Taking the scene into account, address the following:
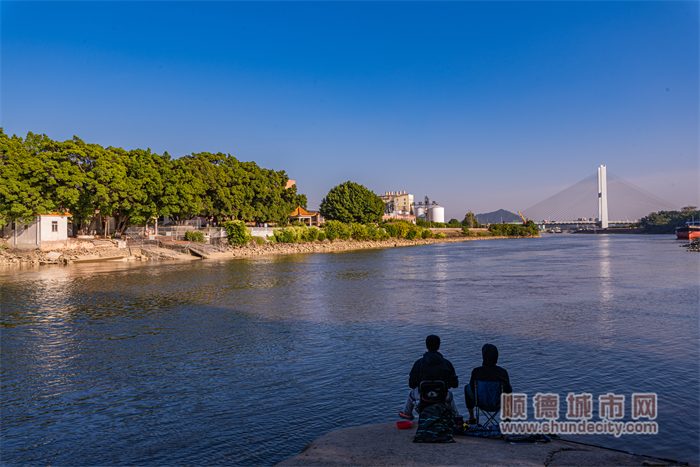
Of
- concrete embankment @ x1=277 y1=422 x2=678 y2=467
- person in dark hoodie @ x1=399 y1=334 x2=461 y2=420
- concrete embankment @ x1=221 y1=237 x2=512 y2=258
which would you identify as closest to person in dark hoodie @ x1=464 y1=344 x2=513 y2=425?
person in dark hoodie @ x1=399 y1=334 x2=461 y2=420

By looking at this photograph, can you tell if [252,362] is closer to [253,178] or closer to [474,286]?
[474,286]

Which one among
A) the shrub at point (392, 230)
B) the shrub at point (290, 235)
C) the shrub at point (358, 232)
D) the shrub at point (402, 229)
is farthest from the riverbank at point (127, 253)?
the shrub at point (402, 229)

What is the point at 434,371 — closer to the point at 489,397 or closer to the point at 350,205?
the point at 489,397

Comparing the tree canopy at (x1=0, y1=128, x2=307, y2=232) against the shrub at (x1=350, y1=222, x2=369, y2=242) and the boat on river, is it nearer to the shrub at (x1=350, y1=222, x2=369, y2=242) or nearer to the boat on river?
the shrub at (x1=350, y1=222, x2=369, y2=242)

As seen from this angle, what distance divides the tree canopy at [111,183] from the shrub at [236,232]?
5.19m

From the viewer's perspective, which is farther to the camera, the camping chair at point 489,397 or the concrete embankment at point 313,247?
the concrete embankment at point 313,247

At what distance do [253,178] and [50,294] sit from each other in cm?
5722

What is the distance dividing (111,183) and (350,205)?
66528mm

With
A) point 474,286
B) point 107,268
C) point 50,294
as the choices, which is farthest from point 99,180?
point 474,286

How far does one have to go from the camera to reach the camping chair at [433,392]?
7.33 meters

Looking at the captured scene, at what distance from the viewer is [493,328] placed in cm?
1828

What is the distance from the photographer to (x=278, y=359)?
14.1m

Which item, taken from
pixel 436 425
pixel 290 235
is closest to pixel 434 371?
pixel 436 425

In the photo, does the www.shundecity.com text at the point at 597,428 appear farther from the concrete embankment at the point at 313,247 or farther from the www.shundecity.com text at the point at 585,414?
the concrete embankment at the point at 313,247
